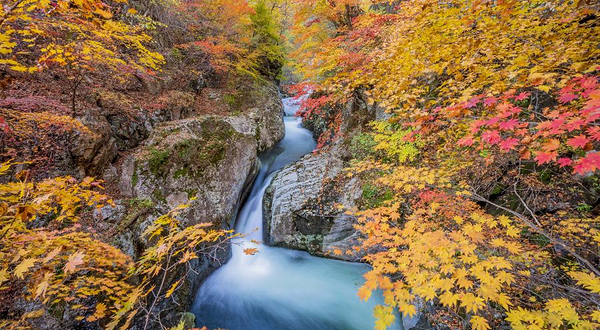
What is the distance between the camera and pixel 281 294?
624 cm

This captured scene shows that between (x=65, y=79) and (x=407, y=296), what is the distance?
28.9ft

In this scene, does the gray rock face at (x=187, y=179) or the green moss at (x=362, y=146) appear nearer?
the gray rock face at (x=187, y=179)

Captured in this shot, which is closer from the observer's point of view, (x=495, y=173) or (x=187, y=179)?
(x=495, y=173)

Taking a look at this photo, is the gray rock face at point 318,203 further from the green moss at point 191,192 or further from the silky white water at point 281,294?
the green moss at point 191,192

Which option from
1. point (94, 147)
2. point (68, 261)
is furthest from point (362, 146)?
point (94, 147)

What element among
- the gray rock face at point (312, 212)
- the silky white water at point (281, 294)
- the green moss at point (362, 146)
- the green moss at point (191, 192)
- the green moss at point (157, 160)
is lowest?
the silky white water at point (281, 294)

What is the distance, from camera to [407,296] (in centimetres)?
275

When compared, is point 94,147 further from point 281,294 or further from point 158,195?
point 281,294

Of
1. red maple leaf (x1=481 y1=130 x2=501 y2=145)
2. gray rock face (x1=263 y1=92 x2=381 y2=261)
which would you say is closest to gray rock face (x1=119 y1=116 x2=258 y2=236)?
gray rock face (x1=263 y1=92 x2=381 y2=261)

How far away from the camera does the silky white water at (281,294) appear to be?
553 cm

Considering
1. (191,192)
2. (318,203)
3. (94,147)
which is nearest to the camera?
(94,147)

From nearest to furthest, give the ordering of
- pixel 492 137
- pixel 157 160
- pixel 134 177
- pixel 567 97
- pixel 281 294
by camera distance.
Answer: pixel 567 97 → pixel 492 137 → pixel 134 177 → pixel 281 294 → pixel 157 160

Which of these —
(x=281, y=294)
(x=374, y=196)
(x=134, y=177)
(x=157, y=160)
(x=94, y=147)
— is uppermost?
(x=94, y=147)

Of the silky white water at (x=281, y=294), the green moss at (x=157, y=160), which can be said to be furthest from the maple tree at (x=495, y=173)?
the green moss at (x=157, y=160)
